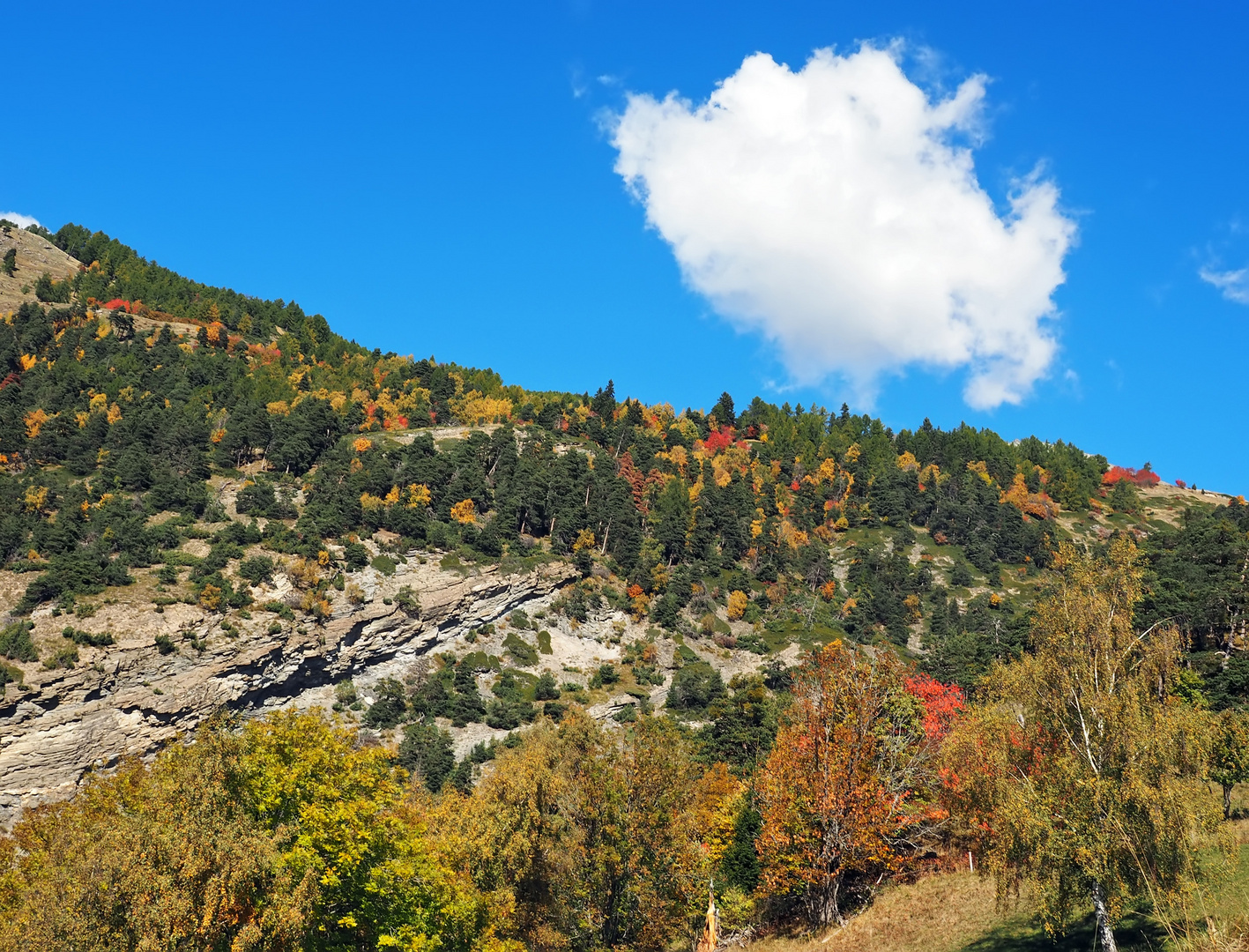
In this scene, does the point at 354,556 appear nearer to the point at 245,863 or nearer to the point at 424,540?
the point at 424,540

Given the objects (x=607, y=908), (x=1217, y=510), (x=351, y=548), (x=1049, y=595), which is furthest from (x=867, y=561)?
(x=1049, y=595)

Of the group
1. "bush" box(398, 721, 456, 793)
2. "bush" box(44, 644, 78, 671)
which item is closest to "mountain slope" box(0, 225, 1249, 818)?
"bush" box(44, 644, 78, 671)

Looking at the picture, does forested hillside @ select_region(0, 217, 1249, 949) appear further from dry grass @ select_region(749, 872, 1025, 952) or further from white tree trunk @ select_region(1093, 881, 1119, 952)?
white tree trunk @ select_region(1093, 881, 1119, 952)

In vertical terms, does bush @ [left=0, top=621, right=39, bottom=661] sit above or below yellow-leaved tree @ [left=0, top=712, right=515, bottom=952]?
above

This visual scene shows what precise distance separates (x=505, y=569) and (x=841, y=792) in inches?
3159

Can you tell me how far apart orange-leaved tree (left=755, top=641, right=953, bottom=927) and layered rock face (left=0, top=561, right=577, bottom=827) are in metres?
54.6

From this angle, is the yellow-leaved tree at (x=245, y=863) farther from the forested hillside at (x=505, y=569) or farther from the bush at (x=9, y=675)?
the bush at (x=9, y=675)

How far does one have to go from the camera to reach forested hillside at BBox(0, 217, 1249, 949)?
2653 centimetres

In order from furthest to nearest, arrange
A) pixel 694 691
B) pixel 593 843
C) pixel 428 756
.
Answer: pixel 694 691
pixel 428 756
pixel 593 843

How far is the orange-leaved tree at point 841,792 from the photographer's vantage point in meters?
35.4

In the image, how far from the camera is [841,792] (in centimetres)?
3566

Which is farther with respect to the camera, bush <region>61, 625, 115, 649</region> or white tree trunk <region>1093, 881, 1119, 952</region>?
bush <region>61, 625, 115, 649</region>

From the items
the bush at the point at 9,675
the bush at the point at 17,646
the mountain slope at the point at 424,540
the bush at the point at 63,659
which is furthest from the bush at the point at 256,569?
the bush at the point at 9,675

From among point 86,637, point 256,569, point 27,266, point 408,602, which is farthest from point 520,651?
point 27,266
